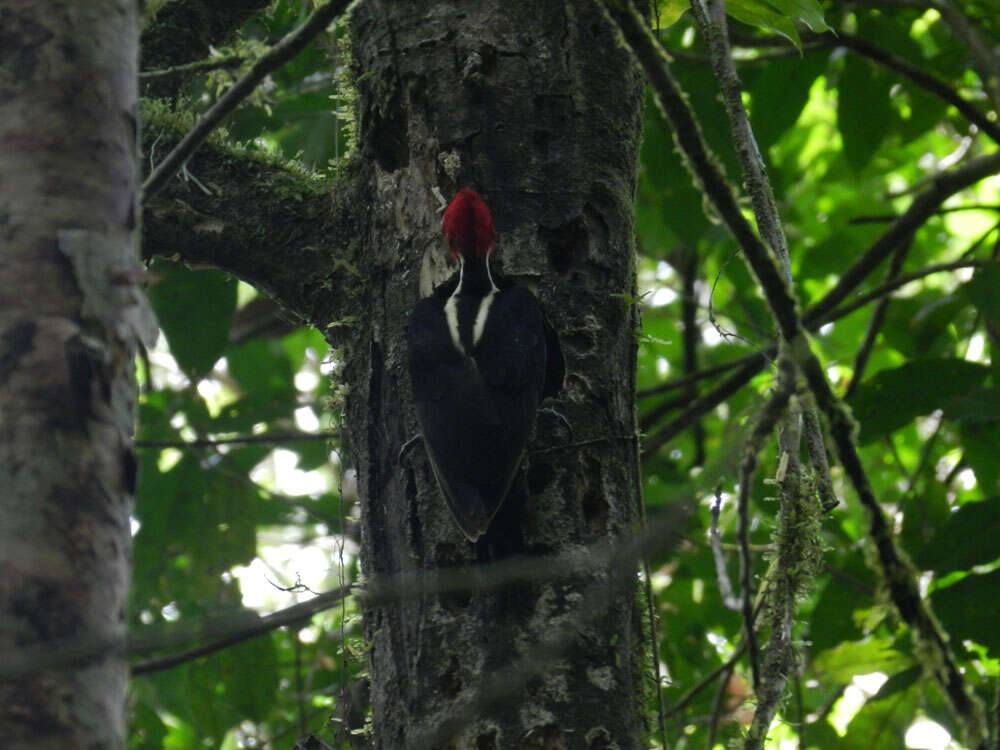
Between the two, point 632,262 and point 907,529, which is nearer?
point 632,262

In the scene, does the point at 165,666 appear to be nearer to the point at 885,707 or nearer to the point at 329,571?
the point at 329,571

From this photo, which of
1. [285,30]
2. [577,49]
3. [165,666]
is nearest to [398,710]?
[165,666]

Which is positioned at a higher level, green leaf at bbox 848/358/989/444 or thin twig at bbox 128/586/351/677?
green leaf at bbox 848/358/989/444

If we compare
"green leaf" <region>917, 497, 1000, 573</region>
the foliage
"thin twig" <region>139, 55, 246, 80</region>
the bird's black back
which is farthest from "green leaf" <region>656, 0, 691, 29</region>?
"green leaf" <region>917, 497, 1000, 573</region>

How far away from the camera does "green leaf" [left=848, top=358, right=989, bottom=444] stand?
10.9ft

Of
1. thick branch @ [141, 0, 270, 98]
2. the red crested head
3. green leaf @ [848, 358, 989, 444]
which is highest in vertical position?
thick branch @ [141, 0, 270, 98]

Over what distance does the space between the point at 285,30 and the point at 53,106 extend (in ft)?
11.5

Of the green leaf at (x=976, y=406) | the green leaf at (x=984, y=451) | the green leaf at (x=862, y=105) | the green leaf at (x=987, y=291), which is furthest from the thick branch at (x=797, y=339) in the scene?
the green leaf at (x=862, y=105)

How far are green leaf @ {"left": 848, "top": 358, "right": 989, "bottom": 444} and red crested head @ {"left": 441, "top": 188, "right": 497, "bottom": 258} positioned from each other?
149cm

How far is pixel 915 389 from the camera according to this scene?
10.9 feet

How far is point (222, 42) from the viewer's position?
387cm

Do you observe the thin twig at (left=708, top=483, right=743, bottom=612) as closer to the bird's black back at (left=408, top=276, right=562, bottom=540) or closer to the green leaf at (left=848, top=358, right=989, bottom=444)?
the bird's black back at (left=408, top=276, right=562, bottom=540)

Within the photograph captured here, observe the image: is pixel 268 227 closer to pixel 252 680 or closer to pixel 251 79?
pixel 251 79

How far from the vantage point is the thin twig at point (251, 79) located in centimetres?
199
